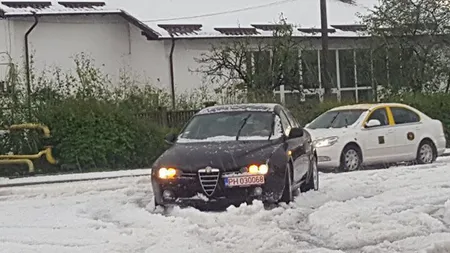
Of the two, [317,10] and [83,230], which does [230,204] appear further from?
[317,10]

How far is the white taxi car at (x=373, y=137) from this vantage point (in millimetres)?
18047

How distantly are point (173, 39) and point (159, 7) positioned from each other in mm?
3787

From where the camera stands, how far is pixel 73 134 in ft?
69.5

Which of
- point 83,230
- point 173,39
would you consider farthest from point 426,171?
point 173,39

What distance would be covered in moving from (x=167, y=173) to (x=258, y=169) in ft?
4.28

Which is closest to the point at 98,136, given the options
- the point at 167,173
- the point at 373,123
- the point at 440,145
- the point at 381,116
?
the point at 373,123

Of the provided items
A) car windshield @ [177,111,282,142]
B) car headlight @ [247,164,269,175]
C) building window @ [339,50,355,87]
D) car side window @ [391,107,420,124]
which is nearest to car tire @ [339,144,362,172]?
car side window @ [391,107,420,124]

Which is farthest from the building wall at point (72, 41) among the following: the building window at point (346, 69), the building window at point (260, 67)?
the building window at point (346, 69)

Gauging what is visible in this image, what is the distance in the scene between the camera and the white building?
30000 millimetres

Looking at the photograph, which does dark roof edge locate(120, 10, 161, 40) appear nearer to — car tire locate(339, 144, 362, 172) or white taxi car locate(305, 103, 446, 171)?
white taxi car locate(305, 103, 446, 171)

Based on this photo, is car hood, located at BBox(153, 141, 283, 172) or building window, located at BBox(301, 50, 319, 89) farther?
building window, located at BBox(301, 50, 319, 89)

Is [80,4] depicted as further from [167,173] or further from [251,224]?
[251,224]

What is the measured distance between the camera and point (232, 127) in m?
13.3

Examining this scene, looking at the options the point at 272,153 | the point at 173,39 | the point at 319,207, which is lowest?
the point at 319,207
